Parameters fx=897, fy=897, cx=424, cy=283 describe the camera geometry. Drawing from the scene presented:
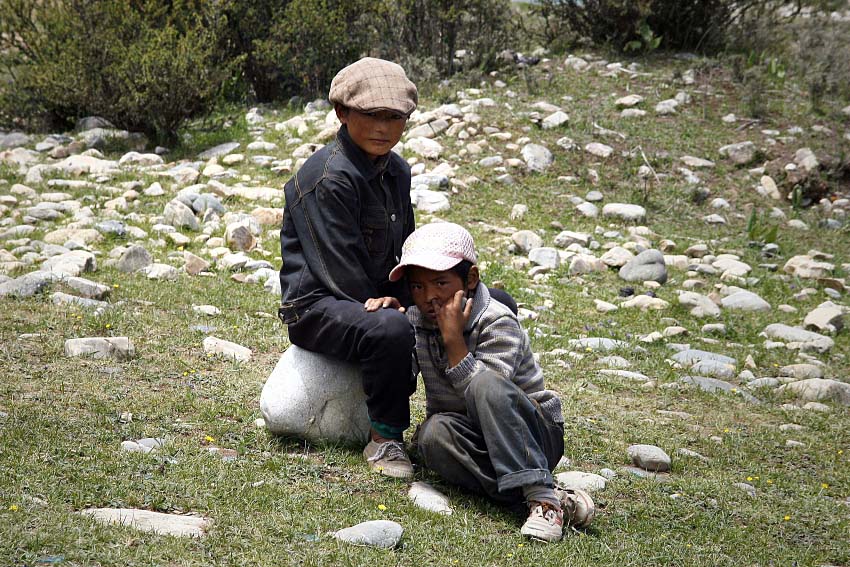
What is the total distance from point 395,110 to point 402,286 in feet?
2.49

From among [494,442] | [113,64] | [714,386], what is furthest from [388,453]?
[113,64]

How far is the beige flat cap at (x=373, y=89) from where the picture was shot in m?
3.75

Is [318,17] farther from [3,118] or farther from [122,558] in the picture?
[122,558]

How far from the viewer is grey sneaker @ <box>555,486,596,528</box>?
339 centimetres

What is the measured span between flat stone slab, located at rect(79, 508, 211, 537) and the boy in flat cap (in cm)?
90

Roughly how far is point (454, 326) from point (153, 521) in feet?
4.18

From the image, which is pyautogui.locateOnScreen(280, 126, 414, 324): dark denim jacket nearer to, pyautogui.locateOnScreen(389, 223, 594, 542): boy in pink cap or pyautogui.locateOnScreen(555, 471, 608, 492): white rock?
pyautogui.locateOnScreen(389, 223, 594, 542): boy in pink cap

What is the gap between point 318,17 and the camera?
1138 centimetres

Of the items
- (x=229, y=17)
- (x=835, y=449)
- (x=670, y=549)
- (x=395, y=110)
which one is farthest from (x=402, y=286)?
(x=229, y=17)

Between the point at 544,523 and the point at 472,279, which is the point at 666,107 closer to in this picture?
the point at 472,279

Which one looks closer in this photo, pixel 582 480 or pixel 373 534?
pixel 373 534

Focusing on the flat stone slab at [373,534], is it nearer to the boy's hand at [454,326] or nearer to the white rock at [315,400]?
the boy's hand at [454,326]

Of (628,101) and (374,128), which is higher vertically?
(374,128)

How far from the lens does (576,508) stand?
3393mm
